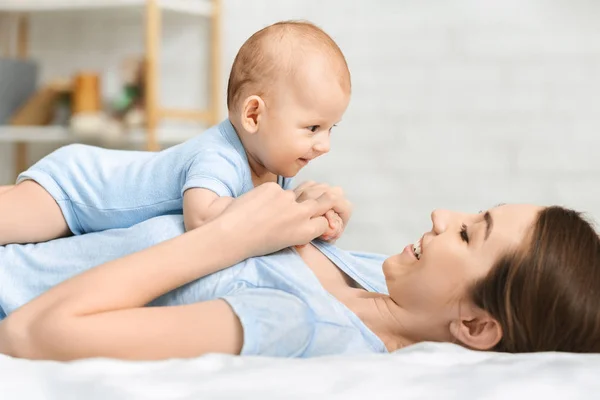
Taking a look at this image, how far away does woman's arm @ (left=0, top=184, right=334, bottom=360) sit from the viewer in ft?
3.00

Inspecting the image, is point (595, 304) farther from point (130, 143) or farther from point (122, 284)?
point (130, 143)

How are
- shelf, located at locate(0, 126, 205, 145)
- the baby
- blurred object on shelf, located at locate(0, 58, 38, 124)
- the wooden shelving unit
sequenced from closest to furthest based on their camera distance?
1. the baby
2. the wooden shelving unit
3. shelf, located at locate(0, 126, 205, 145)
4. blurred object on shelf, located at locate(0, 58, 38, 124)

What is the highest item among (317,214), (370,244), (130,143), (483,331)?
(317,214)

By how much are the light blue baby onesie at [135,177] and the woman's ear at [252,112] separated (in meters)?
0.04

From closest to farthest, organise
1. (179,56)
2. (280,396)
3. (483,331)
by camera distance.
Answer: (280,396), (483,331), (179,56)

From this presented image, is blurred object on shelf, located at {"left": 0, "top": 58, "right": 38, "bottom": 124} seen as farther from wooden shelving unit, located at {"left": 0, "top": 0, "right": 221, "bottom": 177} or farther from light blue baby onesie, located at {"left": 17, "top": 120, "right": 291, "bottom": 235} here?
light blue baby onesie, located at {"left": 17, "top": 120, "right": 291, "bottom": 235}

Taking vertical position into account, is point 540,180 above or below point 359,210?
above

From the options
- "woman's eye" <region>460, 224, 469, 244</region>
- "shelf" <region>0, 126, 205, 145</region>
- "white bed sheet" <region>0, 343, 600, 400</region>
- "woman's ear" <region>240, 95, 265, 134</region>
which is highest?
"woman's ear" <region>240, 95, 265, 134</region>

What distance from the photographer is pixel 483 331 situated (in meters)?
1.08

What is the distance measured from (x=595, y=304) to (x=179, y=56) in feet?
9.12

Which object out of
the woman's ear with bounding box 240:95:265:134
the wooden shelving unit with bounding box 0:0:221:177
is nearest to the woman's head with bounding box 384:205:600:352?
the woman's ear with bounding box 240:95:265:134

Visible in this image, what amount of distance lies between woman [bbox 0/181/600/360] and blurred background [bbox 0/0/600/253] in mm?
1718

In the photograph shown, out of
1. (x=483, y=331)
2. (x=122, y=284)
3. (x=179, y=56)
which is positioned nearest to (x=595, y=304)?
(x=483, y=331)

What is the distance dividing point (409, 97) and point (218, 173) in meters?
1.90
